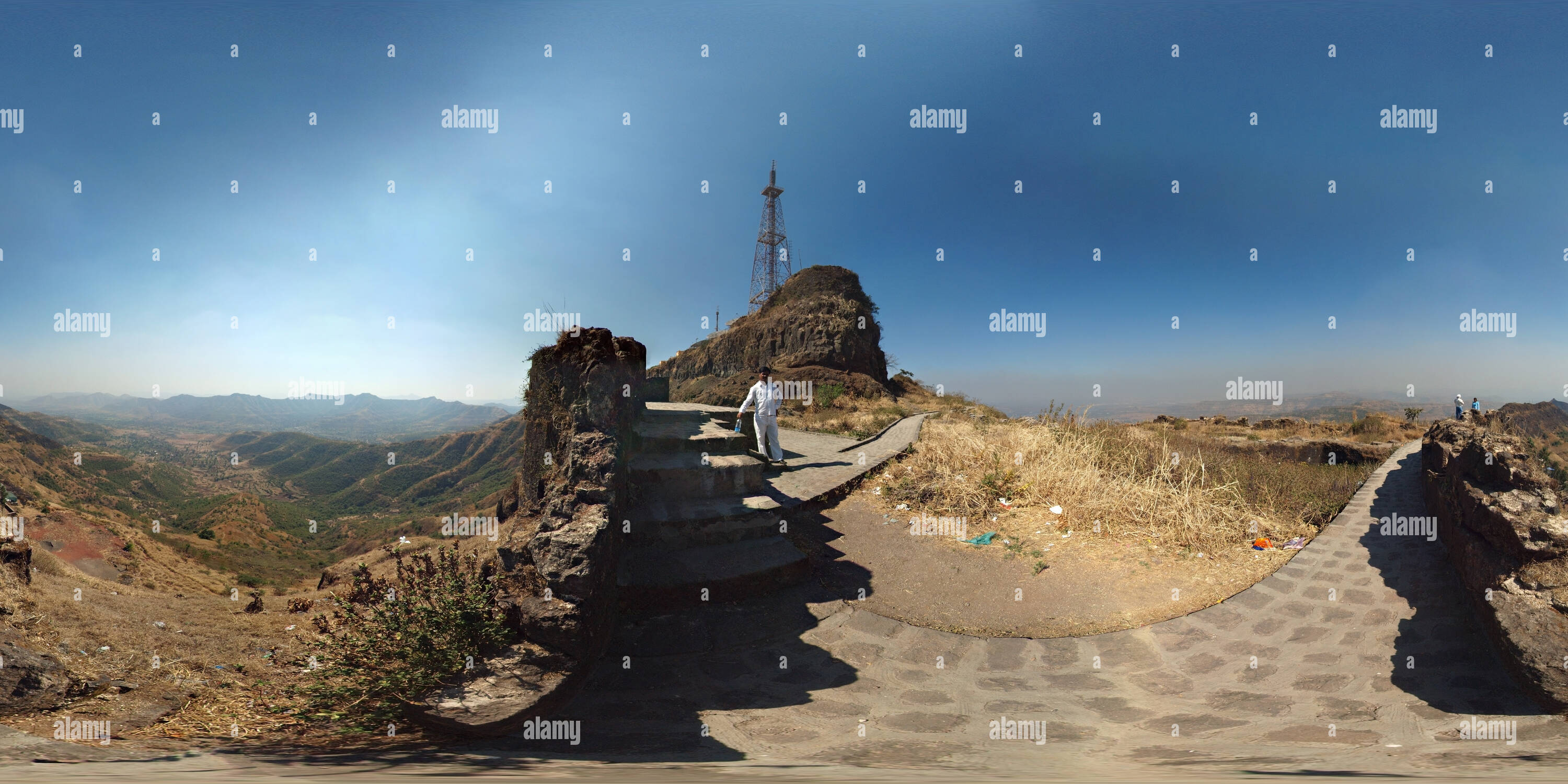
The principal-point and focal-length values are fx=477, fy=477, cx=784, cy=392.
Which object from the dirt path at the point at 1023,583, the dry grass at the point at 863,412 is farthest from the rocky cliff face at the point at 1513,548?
the dry grass at the point at 863,412

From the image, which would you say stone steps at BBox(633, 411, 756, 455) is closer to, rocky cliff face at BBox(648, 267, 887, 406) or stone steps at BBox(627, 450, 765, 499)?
stone steps at BBox(627, 450, 765, 499)

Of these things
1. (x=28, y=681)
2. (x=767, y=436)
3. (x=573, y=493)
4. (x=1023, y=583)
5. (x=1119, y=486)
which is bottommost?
(x=1023, y=583)

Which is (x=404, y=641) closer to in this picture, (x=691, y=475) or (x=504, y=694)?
(x=504, y=694)

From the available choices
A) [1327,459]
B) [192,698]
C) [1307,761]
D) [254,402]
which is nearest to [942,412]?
[1327,459]

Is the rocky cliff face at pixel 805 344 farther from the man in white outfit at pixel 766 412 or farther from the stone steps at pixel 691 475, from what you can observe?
the stone steps at pixel 691 475

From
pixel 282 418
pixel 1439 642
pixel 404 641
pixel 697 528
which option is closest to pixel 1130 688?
pixel 1439 642

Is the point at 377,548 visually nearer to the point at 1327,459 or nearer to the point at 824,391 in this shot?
the point at 824,391

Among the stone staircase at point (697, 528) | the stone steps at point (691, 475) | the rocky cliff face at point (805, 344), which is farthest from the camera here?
the rocky cliff face at point (805, 344)
